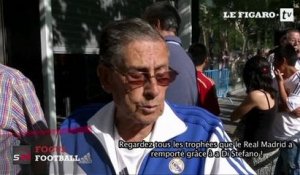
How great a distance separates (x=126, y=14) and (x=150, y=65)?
4605 millimetres

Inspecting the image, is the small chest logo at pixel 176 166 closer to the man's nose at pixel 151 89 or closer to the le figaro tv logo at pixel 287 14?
the man's nose at pixel 151 89

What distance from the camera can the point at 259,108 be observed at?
11.2 feet

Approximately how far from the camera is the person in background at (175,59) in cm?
275

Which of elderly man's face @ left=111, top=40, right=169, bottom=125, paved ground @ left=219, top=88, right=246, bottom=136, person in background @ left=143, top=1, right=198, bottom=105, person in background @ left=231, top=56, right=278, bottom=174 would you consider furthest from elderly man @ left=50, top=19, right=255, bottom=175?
paved ground @ left=219, top=88, right=246, bottom=136

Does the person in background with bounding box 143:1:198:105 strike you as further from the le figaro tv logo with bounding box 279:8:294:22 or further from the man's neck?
the le figaro tv logo with bounding box 279:8:294:22

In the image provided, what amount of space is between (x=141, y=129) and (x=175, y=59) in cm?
129

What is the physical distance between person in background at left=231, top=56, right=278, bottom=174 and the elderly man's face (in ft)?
6.77

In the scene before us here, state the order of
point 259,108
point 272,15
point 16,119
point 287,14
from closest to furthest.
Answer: point 16,119
point 259,108
point 272,15
point 287,14

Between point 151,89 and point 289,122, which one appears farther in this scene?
point 289,122

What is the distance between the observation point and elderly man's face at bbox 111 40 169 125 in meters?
1.43

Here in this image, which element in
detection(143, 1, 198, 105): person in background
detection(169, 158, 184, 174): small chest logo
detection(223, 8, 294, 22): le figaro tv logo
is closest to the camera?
detection(169, 158, 184, 174): small chest logo

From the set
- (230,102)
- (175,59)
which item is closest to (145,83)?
(175,59)

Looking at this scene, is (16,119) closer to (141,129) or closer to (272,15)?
(141,129)

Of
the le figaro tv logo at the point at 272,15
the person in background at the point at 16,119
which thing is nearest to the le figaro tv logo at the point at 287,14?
the le figaro tv logo at the point at 272,15
